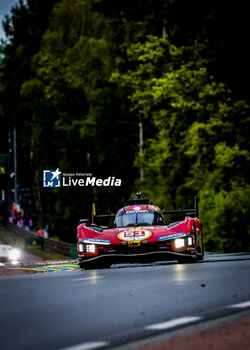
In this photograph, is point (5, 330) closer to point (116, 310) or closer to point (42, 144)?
Result: point (116, 310)

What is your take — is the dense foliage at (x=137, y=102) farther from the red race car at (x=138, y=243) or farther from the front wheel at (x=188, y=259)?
the red race car at (x=138, y=243)

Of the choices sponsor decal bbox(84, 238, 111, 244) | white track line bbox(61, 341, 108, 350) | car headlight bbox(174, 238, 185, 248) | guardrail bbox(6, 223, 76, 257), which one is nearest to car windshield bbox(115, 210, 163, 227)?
sponsor decal bbox(84, 238, 111, 244)

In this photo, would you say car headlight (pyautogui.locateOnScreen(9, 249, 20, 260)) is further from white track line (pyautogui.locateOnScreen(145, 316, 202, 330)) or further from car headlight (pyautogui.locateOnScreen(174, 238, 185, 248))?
white track line (pyautogui.locateOnScreen(145, 316, 202, 330))

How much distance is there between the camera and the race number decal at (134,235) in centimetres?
1743

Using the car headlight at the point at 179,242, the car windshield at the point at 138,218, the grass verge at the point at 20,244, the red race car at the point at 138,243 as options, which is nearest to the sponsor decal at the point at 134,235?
the red race car at the point at 138,243

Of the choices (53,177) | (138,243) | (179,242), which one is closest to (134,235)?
(138,243)

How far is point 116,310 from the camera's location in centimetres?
944

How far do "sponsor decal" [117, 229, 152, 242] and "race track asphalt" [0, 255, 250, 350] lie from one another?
268 centimetres

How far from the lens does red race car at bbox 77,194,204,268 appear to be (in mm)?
17312

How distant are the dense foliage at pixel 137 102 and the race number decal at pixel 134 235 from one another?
20716 mm

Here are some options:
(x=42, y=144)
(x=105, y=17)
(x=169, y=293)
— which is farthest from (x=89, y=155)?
(x=169, y=293)

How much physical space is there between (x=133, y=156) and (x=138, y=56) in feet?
36.0

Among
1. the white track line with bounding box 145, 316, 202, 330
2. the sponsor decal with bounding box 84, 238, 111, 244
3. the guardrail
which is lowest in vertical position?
the white track line with bounding box 145, 316, 202, 330

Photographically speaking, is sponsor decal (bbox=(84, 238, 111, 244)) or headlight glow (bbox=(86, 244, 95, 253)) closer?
sponsor decal (bbox=(84, 238, 111, 244))
